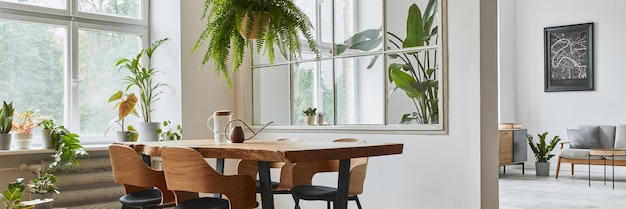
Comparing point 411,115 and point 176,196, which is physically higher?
point 411,115

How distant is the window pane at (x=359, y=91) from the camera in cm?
477

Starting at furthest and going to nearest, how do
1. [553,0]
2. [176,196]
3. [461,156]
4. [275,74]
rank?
[553,0], [275,74], [461,156], [176,196]

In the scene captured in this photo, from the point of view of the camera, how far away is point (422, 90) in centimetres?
446

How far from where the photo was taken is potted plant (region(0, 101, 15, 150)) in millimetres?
4498

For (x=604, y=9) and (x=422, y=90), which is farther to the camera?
(x=604, y=9)

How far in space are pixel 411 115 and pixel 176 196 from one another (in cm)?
188

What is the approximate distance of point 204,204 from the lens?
3254 millimetres

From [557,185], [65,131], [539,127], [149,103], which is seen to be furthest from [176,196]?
[539,127]

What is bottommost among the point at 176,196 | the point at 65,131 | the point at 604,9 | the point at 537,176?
the point at 537,176

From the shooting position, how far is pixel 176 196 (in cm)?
344

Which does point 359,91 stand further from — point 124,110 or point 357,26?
point 124,110

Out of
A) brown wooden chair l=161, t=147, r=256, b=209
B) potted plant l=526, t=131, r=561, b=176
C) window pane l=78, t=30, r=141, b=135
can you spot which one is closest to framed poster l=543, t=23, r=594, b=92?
potted plant l=526, t=131, r=561, b=176

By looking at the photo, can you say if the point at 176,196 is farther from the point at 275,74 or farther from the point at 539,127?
the point at 539,127

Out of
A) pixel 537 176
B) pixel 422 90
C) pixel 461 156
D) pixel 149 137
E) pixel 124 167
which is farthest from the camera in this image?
pixel 537 176
